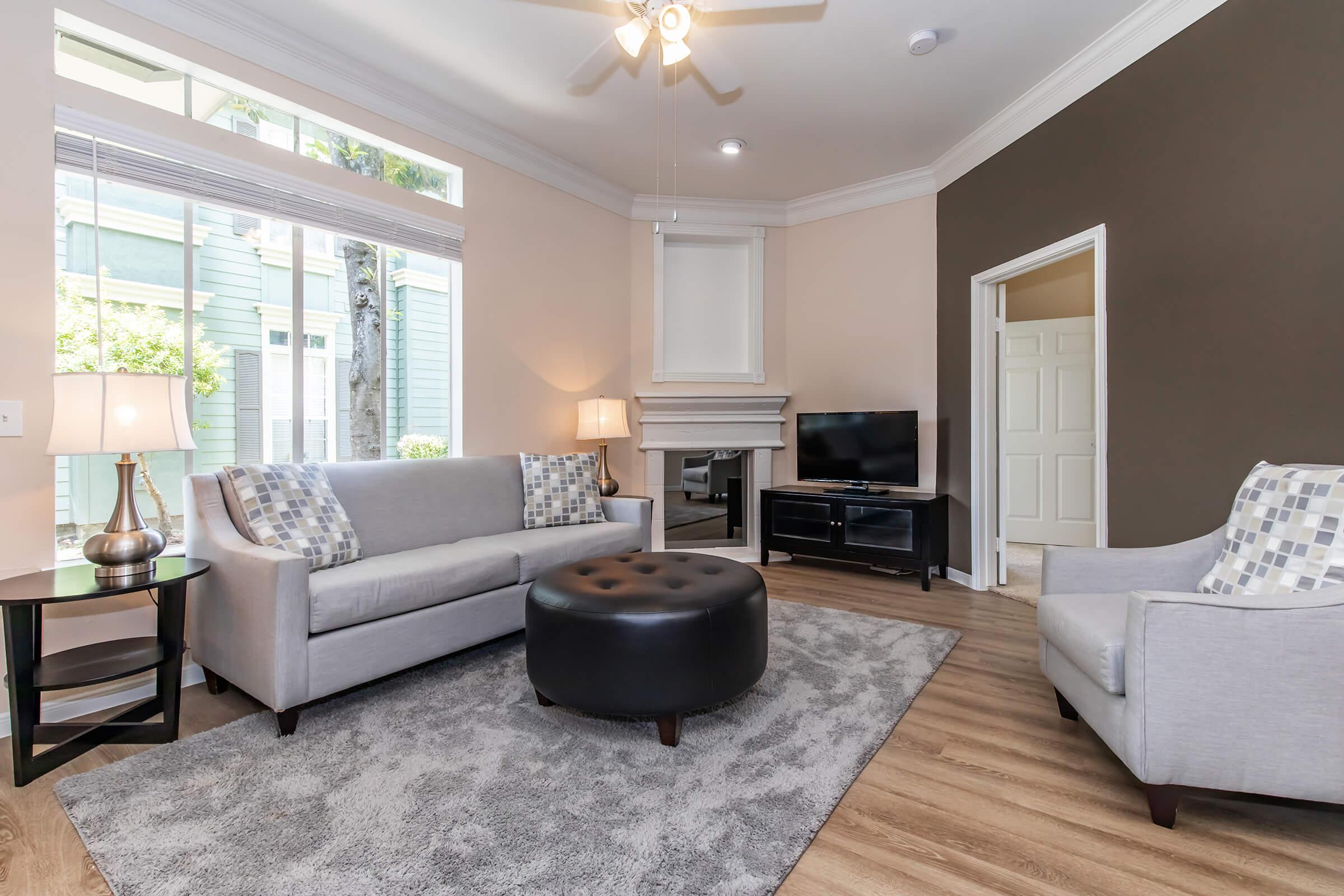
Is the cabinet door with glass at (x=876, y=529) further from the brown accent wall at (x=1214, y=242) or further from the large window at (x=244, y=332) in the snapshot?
the large window at (x=244, y=332)

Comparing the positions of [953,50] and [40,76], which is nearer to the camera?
[40,76]

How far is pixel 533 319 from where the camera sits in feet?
13.5

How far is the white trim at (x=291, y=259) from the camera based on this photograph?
2910mm

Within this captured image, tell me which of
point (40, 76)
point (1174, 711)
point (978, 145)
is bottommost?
point (1174, 711)

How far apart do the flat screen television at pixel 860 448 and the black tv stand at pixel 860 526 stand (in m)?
0.12

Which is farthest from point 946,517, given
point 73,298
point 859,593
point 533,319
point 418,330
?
point 73,298

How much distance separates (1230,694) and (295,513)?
3.12m

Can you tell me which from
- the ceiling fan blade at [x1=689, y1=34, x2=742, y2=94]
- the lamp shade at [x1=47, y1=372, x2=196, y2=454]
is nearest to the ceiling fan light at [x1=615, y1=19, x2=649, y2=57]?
the ceiling fan blade at [x1=689, y1=34, x2=742, y2=94]

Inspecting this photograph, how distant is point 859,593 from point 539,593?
248 cm

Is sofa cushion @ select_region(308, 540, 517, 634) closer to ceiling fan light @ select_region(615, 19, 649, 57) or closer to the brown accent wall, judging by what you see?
ceiling fan light @ select_region(615, 19, 649, 57)

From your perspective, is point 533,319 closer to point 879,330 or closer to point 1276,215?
point 879,330

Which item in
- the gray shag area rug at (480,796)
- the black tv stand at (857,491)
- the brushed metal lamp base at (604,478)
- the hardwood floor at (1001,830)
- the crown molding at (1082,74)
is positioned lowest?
the hardwood floor at (1001,830)

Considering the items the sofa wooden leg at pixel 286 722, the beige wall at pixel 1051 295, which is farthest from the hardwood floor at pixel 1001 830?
the beige wall at pixel 1051 295

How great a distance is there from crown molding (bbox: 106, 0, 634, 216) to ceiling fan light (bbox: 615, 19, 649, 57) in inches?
64.2
